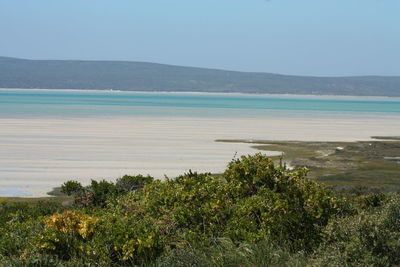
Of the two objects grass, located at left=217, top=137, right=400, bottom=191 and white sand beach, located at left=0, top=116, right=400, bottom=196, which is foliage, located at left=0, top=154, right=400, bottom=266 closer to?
white sand beach, located at left=0, top=116, right=400, bottom=196

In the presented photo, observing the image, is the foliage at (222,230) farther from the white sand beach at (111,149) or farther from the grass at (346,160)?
the grass at (346,160)

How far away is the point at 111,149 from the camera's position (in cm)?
4503

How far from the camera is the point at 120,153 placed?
140 feet

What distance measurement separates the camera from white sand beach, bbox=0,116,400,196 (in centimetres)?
3262

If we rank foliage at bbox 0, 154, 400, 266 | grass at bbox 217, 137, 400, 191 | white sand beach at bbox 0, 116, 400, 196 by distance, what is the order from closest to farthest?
foliage at bbox 0, 154, 400, 266
white sand beach at bbox 0, 116, 400, 196
grass at bbox 217, 137, 400, 191

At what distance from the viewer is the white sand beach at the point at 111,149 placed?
3262 cm

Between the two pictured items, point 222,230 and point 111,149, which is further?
point 111,149

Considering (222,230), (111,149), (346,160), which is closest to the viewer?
(222,230)

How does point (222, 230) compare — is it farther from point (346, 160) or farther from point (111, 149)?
point (111, 149)

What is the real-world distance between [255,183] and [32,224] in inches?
150

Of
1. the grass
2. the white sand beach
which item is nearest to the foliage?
the white sand beach

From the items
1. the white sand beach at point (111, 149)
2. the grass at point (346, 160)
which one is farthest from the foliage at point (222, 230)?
the grass at point (346, 160)

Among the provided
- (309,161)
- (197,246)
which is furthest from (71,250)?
(309,161)

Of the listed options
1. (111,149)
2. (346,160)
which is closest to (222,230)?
(346,160)
